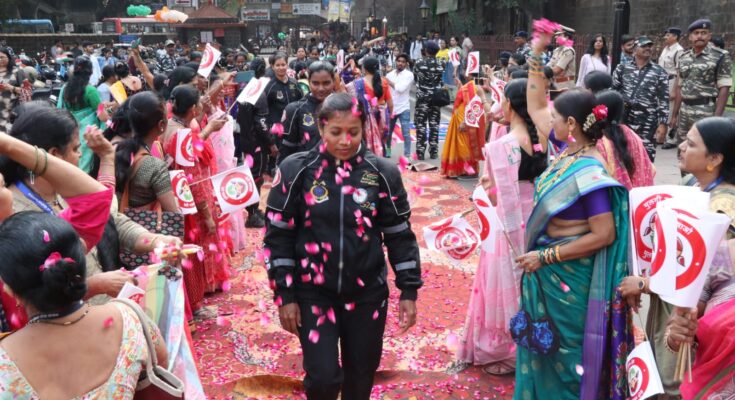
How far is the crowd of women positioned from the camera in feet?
6.03

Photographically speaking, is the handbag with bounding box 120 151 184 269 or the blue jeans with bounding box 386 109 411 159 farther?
the blue jeans with bounding box 386 109 411 159

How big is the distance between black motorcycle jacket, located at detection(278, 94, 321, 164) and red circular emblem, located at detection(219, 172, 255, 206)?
1160 millimetres

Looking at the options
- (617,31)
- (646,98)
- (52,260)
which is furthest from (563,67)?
(52,260)

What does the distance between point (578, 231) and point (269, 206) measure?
142cm

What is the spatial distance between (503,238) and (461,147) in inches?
221

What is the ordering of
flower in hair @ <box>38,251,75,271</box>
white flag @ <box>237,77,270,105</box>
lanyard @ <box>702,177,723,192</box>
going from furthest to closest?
white flag @ <box>237,77,270,105</box>, lanyard @ <box>702,177,723,192</box>, flower in hair @ <box>38,251,75,271</box>

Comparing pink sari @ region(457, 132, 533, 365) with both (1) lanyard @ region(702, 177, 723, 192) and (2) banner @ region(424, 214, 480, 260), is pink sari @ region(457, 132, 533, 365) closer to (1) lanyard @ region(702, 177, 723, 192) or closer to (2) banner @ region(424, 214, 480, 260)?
(2) banner @ region(424, 214, 480, 260)

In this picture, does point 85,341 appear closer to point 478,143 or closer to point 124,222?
point 124,222

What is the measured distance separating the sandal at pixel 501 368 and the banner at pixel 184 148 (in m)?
2.47

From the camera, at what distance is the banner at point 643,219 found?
2.52 metres

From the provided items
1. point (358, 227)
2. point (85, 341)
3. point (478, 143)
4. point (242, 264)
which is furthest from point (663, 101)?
point (85, 341)

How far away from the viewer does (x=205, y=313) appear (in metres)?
→ 4.98

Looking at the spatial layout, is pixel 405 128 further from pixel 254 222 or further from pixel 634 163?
pixel 634 163

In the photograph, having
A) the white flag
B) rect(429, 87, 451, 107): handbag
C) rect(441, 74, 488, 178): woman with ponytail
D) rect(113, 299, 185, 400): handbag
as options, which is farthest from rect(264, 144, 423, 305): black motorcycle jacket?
rect(429, 87, 451, 107): handbag
